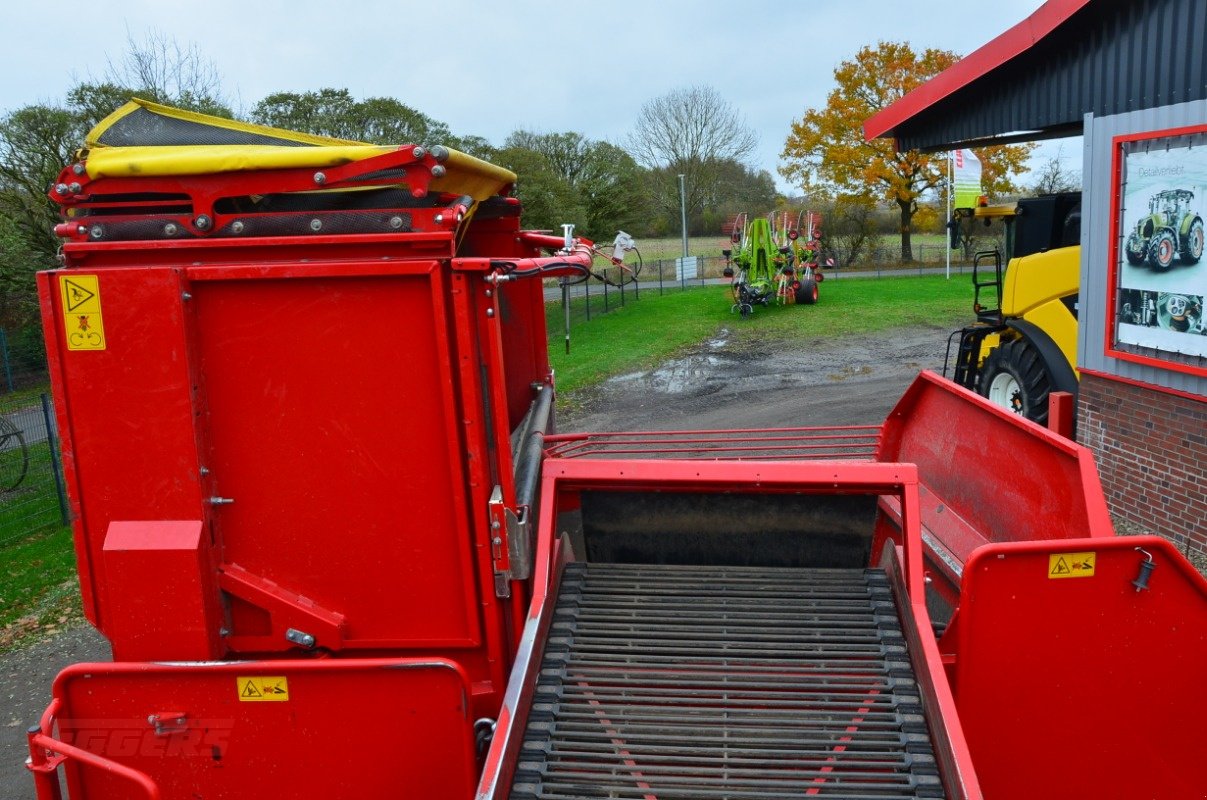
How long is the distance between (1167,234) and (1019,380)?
254 centimetres

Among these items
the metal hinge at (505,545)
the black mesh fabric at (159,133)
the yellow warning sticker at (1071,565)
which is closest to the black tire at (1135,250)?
the yellow warning sticker at (1071,565)

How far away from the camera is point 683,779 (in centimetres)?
302

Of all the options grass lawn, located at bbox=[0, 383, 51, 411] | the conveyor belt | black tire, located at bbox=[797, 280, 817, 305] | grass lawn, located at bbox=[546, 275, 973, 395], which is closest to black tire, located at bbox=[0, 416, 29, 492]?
grass lawn, located at bbox=[0, 383, 51, 411]

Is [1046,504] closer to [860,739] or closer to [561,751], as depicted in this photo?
[860,739]

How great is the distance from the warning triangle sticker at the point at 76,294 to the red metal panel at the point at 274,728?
4.21ft

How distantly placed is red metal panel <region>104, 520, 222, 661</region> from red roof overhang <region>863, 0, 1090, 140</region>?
7842 millimetres

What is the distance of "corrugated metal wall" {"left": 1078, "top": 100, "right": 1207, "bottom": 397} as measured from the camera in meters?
7.51

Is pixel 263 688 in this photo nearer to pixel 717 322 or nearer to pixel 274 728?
pixel 274 728

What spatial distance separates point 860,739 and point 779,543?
1.23 m

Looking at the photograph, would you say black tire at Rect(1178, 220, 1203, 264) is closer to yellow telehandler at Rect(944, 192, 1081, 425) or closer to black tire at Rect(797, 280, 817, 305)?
yellow telehandler at Rect(944, 192, 1081, 425)

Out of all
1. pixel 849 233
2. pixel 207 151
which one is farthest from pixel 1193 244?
pixel 849 233

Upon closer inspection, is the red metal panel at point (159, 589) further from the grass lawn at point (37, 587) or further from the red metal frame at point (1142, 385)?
the red metal frame at point (1142, 385)

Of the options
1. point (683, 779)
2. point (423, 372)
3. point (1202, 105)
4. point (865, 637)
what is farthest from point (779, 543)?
point (1202, 105)

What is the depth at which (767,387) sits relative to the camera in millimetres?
15102
